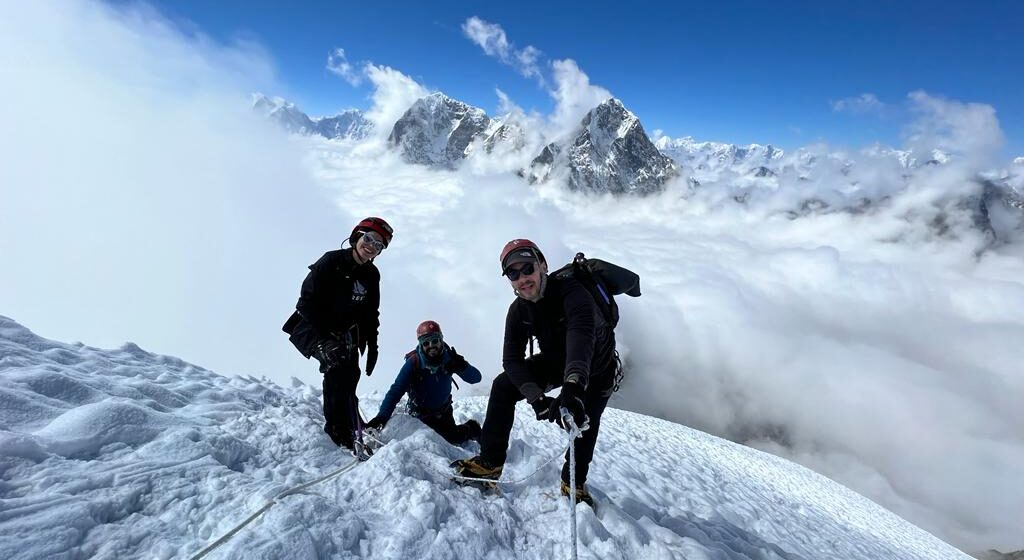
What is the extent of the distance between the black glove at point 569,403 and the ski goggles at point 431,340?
3367 millimetres

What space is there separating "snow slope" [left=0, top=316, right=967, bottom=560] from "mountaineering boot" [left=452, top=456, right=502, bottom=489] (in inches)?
7.2

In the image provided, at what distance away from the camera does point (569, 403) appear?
4.28 m

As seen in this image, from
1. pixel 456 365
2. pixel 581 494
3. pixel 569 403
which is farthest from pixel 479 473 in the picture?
pixel 456 365

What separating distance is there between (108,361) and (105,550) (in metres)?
5.05

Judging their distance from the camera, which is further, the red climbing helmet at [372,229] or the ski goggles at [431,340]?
the ski goggles at [431,340]

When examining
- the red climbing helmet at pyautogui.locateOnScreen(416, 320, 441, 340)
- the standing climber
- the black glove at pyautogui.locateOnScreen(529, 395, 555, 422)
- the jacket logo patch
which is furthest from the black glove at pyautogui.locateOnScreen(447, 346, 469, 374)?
the black glove at pyautogui.locateOnScreen(529, 395, 555, 422)

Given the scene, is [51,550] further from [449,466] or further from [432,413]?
[432,413]

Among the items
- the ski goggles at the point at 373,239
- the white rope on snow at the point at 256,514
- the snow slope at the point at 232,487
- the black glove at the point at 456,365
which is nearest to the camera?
the white rope on snow at the point at 256,514

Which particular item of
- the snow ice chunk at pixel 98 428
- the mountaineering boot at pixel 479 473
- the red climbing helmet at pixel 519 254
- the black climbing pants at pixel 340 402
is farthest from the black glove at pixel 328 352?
the red climbing helmet at pixel 519 254

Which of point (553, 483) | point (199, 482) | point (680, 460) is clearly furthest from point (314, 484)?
point (680, 460)

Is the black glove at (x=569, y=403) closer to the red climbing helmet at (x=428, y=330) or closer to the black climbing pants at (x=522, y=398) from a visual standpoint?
the black climbing pants at (x=522, y=398)

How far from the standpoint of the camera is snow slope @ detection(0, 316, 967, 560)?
344 cm

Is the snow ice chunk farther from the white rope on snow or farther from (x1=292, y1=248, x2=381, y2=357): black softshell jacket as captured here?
the white rope on snow

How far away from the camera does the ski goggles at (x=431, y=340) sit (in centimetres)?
731
